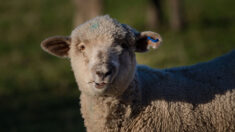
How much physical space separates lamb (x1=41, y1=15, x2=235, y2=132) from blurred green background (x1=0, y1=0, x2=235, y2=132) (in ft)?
10.1

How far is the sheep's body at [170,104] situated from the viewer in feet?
16.0

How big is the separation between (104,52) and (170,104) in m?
0.95

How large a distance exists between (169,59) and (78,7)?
261 cm

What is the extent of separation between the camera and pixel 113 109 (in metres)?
4.84

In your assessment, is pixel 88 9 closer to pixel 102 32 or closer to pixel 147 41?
pixel 147 41

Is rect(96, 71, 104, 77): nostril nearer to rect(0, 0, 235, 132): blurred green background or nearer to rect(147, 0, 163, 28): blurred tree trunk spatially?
rect(0, 0, 235, 132): blurred green background

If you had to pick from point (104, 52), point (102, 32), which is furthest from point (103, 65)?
point (102, 32)

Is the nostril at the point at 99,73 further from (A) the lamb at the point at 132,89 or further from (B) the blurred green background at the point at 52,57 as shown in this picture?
(B) the blurred green background at the point at 52,57

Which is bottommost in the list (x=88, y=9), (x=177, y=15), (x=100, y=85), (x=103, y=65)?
(x=100, y=85)

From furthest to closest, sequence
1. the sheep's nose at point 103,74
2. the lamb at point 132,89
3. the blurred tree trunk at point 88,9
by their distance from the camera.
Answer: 1. the blurred tree trunk at point 88,9
2. the lamb at point 132,89
3. the sheep's nose at point 103,74

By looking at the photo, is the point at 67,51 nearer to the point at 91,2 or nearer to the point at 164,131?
the point at 164,131

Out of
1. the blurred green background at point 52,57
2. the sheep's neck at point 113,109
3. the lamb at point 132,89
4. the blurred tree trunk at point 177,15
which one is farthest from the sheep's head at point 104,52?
the blurred tree trunk at point 177,15

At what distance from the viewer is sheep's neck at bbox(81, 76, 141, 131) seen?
4.84m

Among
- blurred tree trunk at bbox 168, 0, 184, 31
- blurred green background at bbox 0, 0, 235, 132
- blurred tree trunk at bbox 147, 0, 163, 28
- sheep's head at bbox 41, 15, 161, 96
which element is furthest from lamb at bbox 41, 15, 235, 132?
blurred tree trunk at bbox 147, 0, 163, 28
